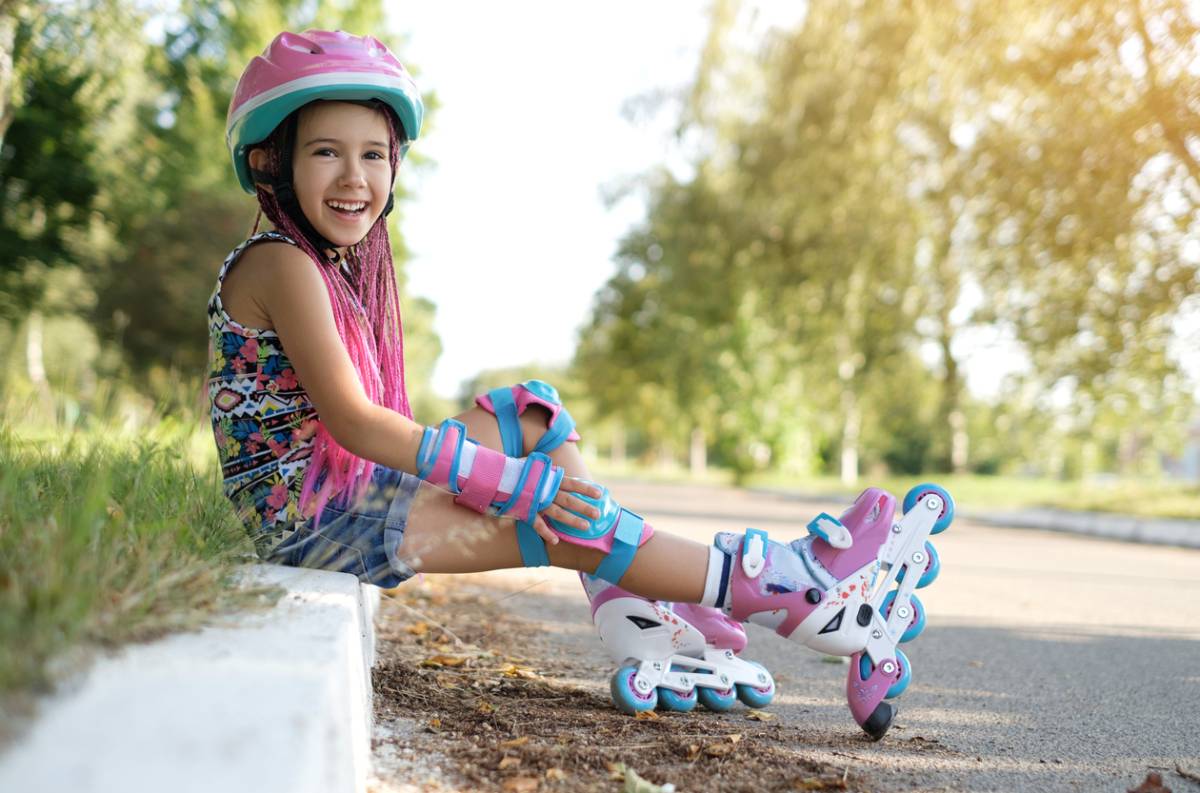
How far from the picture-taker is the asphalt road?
7.39ft

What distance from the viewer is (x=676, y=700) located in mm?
2723

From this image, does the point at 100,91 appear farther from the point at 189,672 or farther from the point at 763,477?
the point at 763,477

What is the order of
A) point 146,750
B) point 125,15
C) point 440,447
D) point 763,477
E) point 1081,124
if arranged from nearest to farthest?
1. point 146,750
2. point 440,447
3. point 125,15
4. point 1081,124
5. point 763,477

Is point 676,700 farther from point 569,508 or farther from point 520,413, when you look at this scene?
point 520,413

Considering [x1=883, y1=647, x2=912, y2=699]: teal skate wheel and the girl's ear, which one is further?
the girl's ear

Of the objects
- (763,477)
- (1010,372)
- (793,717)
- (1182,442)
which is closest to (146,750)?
(793,717)

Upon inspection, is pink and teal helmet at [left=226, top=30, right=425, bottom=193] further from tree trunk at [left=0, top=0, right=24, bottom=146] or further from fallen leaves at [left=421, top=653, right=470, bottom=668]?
tree trunk at [left=0, top=0, right=24, bottom=146]

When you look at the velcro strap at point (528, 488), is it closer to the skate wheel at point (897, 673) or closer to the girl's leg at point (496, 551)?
the girl's leg at point (496, 551)

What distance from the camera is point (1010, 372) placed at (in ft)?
51.4

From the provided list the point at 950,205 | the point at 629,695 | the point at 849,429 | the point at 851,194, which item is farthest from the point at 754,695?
the point at 849,429

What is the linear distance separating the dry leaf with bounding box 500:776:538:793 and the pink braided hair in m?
0.77

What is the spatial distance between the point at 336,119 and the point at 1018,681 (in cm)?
258

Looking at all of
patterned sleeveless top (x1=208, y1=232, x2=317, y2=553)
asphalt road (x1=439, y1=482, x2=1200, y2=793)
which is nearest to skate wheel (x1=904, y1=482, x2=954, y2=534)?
asphalt road (x1=439, y1=482, x2=1200, y2=793)

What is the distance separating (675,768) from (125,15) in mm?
9919
